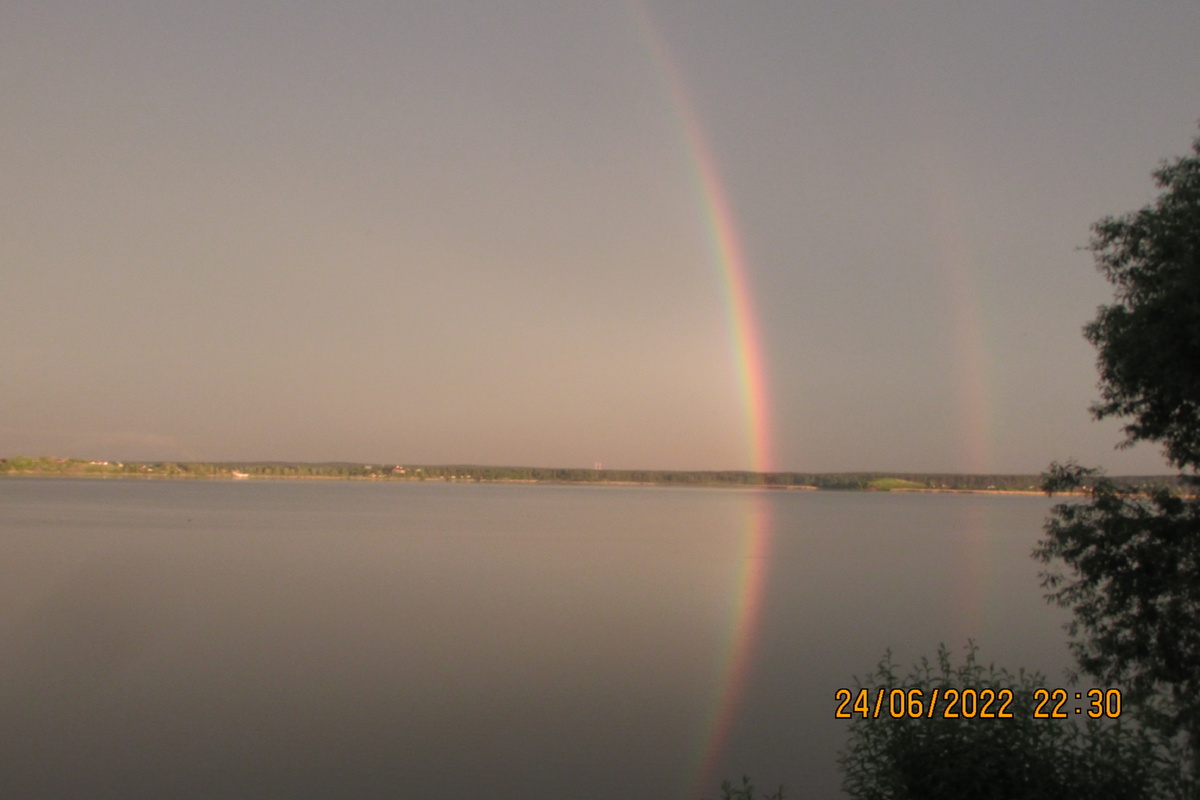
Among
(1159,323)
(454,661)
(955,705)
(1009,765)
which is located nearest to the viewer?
(1009,765)

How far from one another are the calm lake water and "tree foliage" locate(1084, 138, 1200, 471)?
6382 millimetres

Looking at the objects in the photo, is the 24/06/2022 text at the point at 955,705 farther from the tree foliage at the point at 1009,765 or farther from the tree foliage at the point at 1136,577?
the tree foliage at the point at 1136,577

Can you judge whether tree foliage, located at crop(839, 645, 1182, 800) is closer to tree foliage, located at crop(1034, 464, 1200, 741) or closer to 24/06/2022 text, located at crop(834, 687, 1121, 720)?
24/06/2022 text, located at crop(834, 687, 1121, 720)

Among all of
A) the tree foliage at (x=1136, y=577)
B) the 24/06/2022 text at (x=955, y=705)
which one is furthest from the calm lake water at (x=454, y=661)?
the 24/06/2022 text at (x=955, y=705)

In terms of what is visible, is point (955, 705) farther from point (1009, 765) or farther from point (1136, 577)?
point (1136, 577)

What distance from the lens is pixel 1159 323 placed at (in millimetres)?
10531

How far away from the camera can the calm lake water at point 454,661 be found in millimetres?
12945

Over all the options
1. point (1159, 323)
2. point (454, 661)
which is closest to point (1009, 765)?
point (1159, 323)

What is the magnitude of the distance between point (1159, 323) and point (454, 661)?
1447cm

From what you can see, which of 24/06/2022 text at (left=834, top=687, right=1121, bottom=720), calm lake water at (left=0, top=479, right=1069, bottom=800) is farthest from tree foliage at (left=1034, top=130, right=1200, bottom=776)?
calm lake water at (left=0, top=479, right=1069, bottom=800)

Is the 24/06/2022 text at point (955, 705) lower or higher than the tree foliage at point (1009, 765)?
higher

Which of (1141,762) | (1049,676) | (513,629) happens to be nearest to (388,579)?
A: (513,629)

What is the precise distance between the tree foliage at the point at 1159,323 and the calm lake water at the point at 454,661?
6.38m

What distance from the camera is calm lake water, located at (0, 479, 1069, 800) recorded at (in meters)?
12.9
